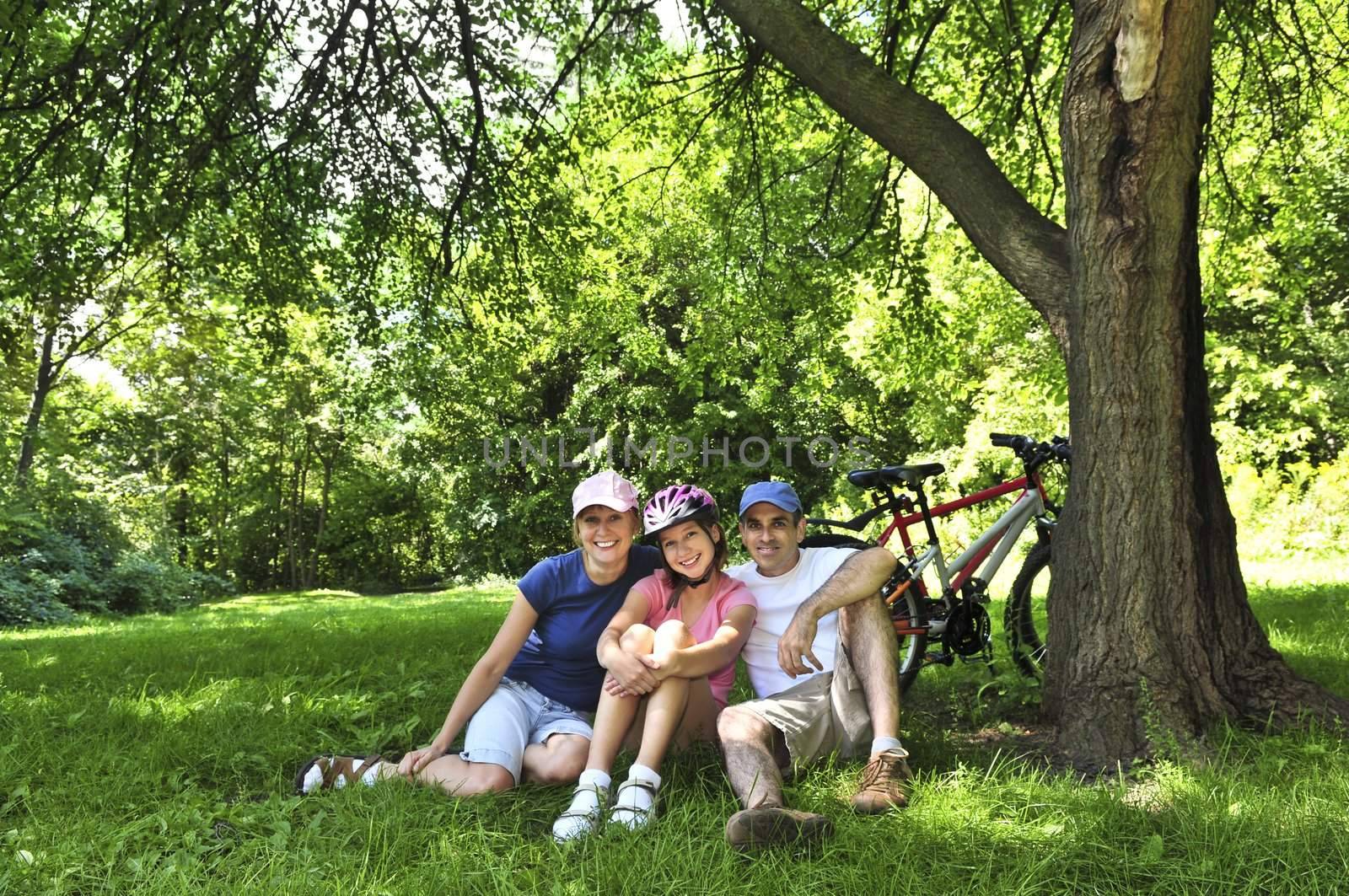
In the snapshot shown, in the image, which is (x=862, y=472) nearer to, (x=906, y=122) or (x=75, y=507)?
(x=906, y=122)

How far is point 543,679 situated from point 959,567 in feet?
7.40

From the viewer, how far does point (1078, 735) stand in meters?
3.16

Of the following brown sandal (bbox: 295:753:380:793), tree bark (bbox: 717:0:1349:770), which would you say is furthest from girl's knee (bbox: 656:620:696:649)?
tree bark (bbox: 717:0:1349:770)

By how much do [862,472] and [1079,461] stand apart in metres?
1.43

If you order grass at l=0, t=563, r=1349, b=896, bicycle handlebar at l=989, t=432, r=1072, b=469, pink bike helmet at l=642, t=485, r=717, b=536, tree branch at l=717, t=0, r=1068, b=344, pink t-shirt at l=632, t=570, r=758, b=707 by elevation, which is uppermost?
tree branch at l=717, t=0, r=1068, b=344

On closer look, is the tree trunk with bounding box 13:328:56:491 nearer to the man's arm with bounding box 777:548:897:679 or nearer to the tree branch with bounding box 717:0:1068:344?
the tree branch with bounding box 717:0:1068:344

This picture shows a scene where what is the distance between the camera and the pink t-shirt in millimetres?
3109

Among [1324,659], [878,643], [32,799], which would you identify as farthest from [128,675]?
[1324,659]

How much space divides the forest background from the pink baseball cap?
3455 millimetres

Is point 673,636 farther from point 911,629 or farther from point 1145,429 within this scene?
point 911,629

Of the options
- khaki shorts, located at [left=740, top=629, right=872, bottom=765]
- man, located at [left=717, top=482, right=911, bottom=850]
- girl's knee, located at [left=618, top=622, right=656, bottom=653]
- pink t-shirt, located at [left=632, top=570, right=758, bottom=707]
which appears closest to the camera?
man, located at [left=717, top=482, right=911, bottom=850]

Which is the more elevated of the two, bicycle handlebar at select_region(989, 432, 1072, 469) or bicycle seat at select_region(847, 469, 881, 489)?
bicycle handlebar at select_region(989, 432, 1072, 469)

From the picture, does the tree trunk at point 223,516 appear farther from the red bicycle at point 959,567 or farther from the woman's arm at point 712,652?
A: the woman's arm at point 712,652

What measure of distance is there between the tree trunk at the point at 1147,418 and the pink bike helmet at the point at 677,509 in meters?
1.38
